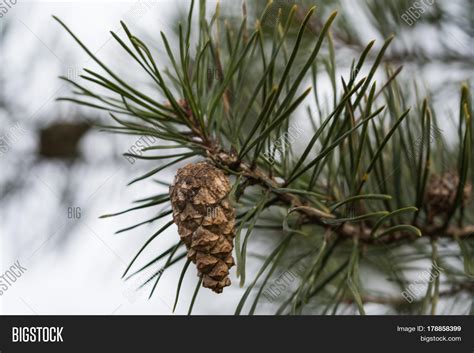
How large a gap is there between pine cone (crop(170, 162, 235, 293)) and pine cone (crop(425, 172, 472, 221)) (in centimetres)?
27

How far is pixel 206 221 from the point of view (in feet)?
1.37

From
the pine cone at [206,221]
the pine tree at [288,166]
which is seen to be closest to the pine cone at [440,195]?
the pine tree at [288,166]

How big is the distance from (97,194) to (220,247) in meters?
0.77

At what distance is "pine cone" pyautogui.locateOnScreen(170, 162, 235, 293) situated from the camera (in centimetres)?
42

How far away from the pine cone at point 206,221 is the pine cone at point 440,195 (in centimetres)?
27

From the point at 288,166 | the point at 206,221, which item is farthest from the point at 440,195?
the point at 206,221

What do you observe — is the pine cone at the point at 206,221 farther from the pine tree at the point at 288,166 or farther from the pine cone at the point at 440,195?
the pine cone at the point at 440,195

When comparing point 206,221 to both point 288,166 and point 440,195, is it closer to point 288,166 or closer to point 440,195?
point 288,166

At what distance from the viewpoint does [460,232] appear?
2.06 feet

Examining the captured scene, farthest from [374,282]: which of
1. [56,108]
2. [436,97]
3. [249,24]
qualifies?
[56,108]

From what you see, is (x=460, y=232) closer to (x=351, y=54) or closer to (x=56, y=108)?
(x=351, y=54)

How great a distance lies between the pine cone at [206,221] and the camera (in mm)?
419

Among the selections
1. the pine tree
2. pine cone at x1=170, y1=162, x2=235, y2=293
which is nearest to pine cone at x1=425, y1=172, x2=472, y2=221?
the pine tree
